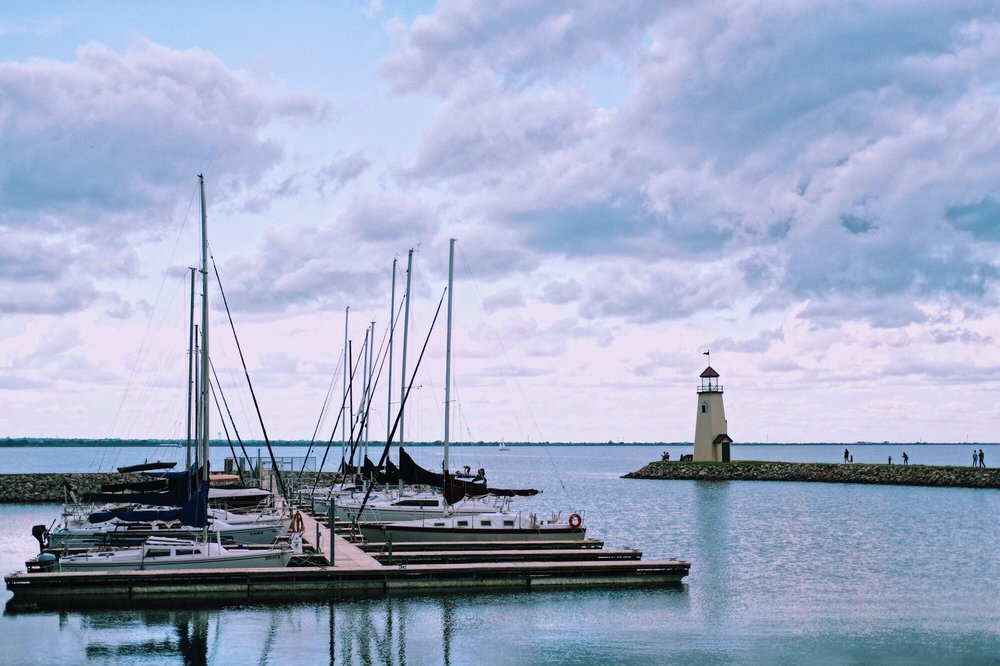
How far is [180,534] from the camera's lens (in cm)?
3622

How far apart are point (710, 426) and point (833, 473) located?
591 inches

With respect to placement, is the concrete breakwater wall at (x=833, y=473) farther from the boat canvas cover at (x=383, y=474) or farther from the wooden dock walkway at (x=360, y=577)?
the wooden dock walkway at (x=360, y=577)

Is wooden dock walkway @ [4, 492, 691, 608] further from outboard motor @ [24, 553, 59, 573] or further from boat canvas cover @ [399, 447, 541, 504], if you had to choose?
boat canvas cover @ [399, 447, 541, 504]

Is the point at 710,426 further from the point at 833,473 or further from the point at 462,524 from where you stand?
the point at 462,524

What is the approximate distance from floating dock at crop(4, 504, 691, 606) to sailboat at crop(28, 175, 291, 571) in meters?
0.77

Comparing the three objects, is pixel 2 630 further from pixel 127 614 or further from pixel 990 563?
pixel 990 563

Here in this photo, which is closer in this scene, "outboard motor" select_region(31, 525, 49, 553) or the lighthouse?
"outboard motor" select_region(31, 525, 49, 553)

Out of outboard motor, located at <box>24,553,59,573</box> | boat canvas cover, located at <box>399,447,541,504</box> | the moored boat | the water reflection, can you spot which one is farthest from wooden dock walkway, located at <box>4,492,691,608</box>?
boat canvas cover, located at <box>399,447,541,504</box>

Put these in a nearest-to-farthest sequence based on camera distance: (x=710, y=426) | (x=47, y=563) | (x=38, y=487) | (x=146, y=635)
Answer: (x=146, y=635) → (x=47, y=563) → (x=38, y=487) → (x=710, y=426)

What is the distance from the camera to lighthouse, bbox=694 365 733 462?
102 m

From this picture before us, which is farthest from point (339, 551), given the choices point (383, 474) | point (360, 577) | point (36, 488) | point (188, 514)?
point (36, 488)

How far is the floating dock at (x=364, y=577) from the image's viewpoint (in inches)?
1147

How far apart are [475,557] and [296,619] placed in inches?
370

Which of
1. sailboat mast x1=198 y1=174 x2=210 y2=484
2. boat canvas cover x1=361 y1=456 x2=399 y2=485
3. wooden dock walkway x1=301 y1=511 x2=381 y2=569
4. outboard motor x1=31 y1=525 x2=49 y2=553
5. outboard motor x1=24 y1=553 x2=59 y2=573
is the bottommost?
wooden dock walkway x1=301 y1=511 x2=381 y2=569
